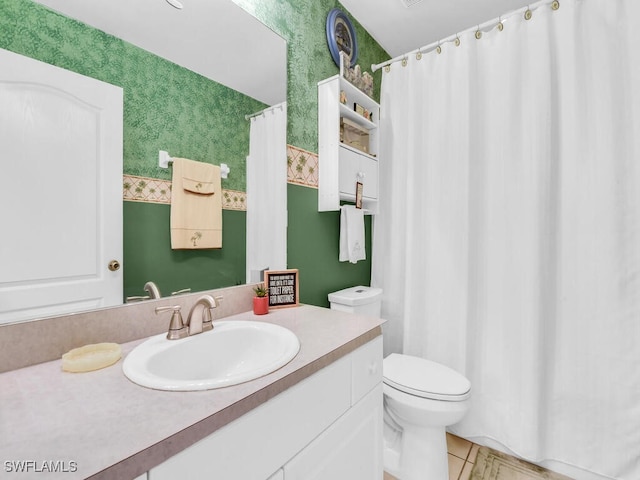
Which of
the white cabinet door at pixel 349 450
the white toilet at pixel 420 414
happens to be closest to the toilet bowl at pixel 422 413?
the white toilet at pixel 420 414

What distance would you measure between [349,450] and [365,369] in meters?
0.23

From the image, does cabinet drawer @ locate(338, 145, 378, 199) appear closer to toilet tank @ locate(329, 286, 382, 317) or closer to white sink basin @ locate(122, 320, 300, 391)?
toilet tank @ locate(329, 286, 382, 317)

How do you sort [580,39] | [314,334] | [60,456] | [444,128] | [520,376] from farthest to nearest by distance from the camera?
[444,128], [520,376], [580,39], [314,334], [60,456]

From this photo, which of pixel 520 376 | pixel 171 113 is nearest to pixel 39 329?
pixel 171 113

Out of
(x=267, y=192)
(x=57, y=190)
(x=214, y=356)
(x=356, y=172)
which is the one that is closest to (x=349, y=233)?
(x=356, y=172)

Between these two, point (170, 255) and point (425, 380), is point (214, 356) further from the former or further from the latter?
point (425, 380)

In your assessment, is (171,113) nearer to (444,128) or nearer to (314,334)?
(314,334)

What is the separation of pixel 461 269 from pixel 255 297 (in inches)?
46.6

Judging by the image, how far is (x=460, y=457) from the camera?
1.55m

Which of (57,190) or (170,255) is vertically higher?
(57,190)

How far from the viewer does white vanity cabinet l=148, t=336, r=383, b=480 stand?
54 centimetres

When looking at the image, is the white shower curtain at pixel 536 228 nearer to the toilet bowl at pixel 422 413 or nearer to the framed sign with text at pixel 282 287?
the toilet bowl at pixel 422 413

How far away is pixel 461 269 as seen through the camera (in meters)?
1.69

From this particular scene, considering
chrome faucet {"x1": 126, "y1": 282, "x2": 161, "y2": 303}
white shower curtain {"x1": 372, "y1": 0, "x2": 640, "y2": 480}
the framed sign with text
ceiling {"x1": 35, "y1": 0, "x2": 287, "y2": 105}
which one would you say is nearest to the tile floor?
white shower curtain {"x1": 372, "y1": 0, "x2": 640, "y2": 480}
